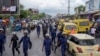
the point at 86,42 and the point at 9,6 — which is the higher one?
the point at 9,6

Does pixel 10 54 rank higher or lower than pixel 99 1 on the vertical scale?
lower

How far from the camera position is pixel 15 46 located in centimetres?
1853

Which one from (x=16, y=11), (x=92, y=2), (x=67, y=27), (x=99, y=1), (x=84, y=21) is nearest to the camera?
(x=67, y=27)

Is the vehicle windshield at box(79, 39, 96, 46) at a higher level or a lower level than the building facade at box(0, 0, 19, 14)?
lower

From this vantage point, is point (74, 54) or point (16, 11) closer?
point (74, 54)

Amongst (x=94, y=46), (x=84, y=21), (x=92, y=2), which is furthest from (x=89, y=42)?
(x=92, y=2)

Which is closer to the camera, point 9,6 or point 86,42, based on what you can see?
point 86,42

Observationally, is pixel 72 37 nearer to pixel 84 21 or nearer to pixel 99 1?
pixel 84 21

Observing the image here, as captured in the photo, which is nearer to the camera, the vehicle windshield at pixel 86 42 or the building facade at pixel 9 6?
the vehicle windshield at pixel 86 42

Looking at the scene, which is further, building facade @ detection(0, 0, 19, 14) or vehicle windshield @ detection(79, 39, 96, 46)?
building facade @ detection(0, 0, 19, 14)

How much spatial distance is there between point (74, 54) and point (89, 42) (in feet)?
3.43

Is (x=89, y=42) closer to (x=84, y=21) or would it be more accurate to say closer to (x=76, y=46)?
(x=76, y=46)

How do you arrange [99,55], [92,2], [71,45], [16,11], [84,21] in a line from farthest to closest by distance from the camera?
[92,2] → [16,11] → [84,21] → [71,45] → [99,55]

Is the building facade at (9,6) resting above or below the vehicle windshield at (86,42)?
above
